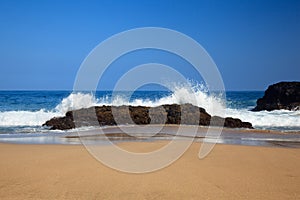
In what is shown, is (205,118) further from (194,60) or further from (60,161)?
(60,161)

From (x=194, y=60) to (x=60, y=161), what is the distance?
211 inches

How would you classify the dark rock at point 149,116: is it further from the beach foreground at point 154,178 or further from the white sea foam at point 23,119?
the beach foreground at point 154,178

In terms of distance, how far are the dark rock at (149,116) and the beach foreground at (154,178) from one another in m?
8.84

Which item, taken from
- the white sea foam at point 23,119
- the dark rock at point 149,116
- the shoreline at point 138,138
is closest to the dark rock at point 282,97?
the dark rock at point 149,116

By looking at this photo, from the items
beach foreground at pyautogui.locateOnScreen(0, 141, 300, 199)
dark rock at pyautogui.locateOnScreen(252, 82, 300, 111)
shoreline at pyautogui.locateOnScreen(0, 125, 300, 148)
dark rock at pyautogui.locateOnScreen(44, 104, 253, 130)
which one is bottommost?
beach foreground at pyautogui.locateOnScreen(0, 141, 300, 199)

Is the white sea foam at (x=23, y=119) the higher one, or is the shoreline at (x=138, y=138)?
the white sea foam at (x=23, y=119)

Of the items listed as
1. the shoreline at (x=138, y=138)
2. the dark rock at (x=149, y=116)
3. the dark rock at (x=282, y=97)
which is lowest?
the shoreline at (x=138, y=138)

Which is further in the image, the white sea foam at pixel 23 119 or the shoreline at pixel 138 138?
the white sea foam at pixel 23 119

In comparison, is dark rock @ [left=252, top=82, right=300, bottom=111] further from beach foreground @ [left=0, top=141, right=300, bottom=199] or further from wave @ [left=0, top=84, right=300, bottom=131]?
beach foreground @ [left=0, top=141, right=300, bottom=199]

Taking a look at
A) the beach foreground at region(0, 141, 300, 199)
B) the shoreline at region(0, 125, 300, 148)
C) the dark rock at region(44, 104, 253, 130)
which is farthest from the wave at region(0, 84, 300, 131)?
the beach foreground at region(0, 141, 300, 199)

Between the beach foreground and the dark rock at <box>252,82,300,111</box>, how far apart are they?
975 inches

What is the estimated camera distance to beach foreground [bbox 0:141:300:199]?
4.55 metres

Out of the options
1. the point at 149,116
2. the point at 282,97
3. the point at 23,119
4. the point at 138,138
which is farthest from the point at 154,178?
the point at 282,97

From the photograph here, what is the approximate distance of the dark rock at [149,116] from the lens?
16.4 m
